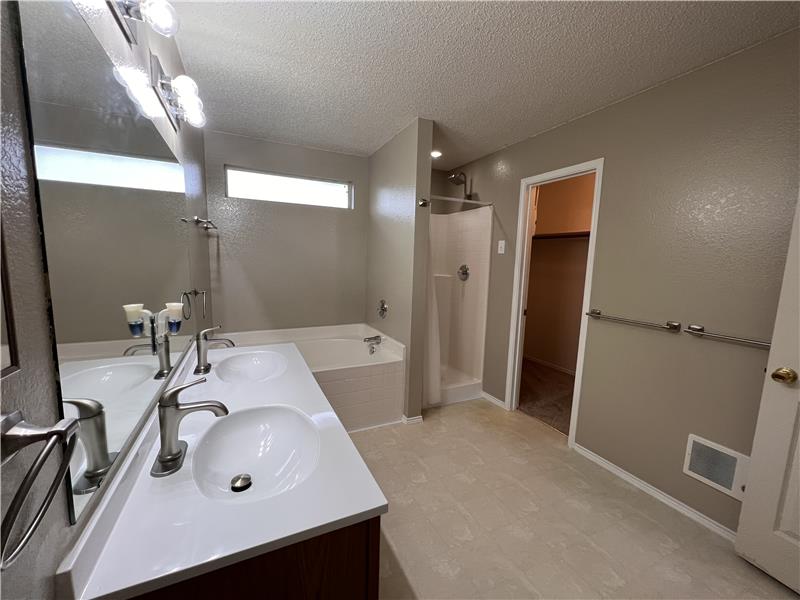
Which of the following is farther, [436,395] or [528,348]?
[528,348]

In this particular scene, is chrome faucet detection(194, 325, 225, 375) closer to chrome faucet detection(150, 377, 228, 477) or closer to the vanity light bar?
chrome faucet detection(150, 377, 228, 477)

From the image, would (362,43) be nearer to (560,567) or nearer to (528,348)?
(560,567)

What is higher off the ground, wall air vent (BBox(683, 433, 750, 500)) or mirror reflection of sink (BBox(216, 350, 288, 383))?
mirror reflection of sink (BBox(216, 350, 288, 383))

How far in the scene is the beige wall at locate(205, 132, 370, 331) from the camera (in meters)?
2.76

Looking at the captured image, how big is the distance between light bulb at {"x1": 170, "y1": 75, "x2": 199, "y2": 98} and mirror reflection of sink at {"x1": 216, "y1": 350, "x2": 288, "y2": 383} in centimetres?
126

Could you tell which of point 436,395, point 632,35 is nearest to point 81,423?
point 632,35

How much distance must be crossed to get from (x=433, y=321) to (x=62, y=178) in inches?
98.0

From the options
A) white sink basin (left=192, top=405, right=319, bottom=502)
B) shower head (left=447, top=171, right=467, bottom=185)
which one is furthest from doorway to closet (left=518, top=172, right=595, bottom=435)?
white sink basin (left=192, top=405, right=319, bottom=502)

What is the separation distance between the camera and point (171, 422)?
83 cm

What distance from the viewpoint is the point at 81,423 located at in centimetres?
61

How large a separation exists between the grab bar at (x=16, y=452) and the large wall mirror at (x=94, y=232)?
0.62 feet

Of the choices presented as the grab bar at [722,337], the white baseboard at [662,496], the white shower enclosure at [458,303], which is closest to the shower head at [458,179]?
the white shower enclosure at [458,303]

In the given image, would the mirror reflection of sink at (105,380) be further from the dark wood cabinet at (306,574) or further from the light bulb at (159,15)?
the light bulb at (159,15)

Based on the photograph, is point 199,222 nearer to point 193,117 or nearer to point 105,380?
point 193,117
